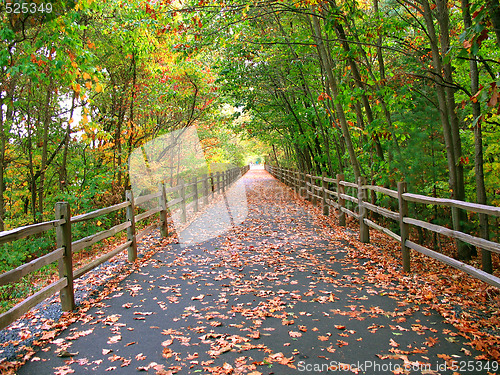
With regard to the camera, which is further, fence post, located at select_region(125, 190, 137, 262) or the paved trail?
fence post, located at select_region(125, 190, 137, 262)

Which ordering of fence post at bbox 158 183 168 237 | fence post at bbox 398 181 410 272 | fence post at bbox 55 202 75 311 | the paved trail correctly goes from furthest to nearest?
fence post at bbox 158 183 168 237, fence post at bbox 398 181 410 272, fence post at bbox 55 202 75 311, the paved trail

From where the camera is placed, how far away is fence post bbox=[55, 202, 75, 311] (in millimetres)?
4336

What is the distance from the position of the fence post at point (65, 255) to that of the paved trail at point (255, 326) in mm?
326

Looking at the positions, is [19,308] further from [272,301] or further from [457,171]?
[457,171]

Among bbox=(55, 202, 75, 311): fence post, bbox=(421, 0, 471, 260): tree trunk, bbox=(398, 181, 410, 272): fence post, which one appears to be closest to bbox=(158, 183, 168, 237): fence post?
bbox=(55, 202, 75, 311): fence post

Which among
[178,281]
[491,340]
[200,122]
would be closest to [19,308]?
[178,281]

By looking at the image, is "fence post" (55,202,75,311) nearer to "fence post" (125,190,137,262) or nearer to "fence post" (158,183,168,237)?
"fence post" (125,190,137,262)

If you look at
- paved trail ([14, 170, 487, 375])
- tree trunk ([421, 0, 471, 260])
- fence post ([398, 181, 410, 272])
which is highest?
tree trunk ([421, 0, 471, 260])

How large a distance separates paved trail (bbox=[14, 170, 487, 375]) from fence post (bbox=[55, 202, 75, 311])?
326 mm

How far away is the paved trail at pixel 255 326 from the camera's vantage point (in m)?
3.13

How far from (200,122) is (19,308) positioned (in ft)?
52.0

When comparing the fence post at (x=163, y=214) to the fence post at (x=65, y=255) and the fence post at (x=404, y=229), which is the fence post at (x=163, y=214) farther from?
the fence post at (x=404, y=229)

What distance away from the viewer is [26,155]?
10.1 metres

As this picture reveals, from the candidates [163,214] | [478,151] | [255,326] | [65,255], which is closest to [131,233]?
[163,214]
